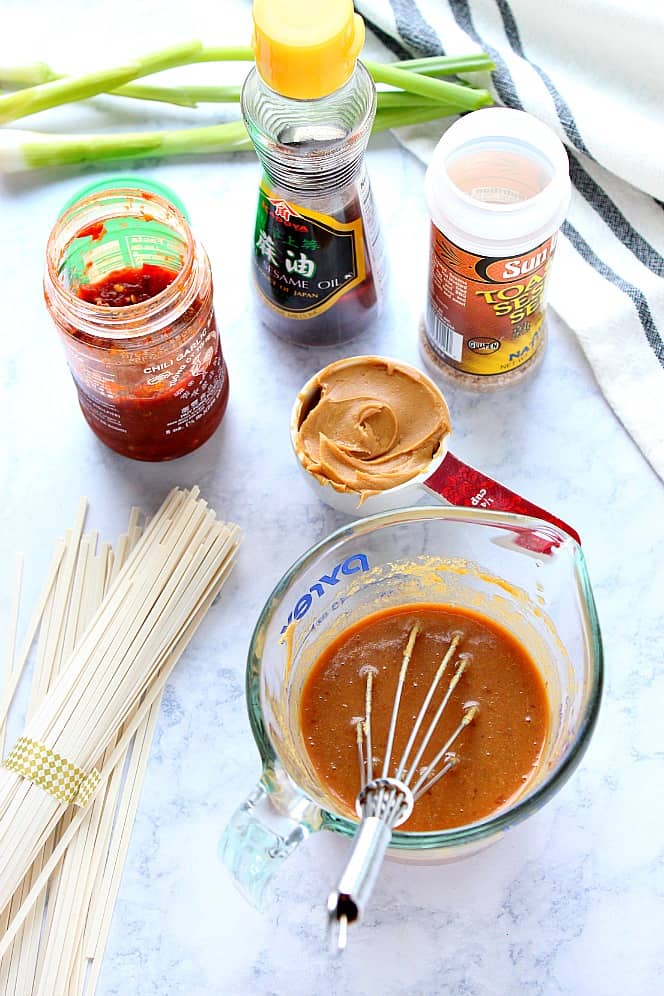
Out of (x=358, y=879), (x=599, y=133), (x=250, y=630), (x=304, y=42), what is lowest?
(x=250, y=630)

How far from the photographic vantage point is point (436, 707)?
110 centimetres

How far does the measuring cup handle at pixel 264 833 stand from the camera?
0.91 meters

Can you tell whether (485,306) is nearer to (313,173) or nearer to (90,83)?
(313,173)

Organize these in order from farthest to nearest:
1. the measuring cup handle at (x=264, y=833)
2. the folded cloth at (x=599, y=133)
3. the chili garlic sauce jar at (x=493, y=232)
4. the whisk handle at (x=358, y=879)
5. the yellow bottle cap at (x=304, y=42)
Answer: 1. the folded cloth at (x=599, y=133)
2. the chili garlic sauce jar at (x=493, y=232)
3. the yellow bottle cap at (x=304, y=42)
4. the measuring cup handle at (x=264, y=833)
5. the whisk handle at (x=358, y=879)

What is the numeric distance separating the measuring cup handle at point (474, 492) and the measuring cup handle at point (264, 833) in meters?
0.42

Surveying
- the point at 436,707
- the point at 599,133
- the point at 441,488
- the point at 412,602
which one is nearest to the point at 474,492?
the point at 441,488

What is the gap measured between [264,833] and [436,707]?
0.26 metres

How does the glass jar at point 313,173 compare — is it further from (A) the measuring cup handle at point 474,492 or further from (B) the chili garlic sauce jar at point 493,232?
(A) the measuring cup handle at point 474,492

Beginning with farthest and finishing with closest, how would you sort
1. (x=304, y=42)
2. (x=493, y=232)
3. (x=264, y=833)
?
(x=493, y=232) < (x=304, y=42) < (x=264, y=833)

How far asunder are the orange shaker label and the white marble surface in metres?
0.07

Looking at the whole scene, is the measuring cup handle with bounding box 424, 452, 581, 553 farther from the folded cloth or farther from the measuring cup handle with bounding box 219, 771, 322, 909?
the measuring cup handle with bounding box 219, 771, 322, 909

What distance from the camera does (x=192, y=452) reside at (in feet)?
4.35

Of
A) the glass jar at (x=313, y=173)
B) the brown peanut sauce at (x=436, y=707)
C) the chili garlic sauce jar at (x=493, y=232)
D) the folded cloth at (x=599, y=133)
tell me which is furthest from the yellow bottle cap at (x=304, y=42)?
the brown peanut sauce at (x=436, y=707)

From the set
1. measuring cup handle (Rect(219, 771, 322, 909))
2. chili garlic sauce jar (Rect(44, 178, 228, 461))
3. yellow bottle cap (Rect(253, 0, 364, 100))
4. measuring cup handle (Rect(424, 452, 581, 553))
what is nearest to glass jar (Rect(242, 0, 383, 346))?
yellow bottle cap (Rect(253, 0, 364, 100))
